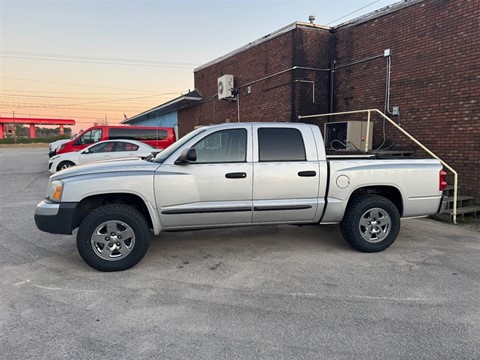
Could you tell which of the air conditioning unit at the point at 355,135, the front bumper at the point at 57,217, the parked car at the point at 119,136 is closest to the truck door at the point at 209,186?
the front bumper at the point at 57,217

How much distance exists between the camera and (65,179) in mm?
4262

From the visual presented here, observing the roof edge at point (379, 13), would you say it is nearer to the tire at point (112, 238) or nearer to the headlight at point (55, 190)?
the tire at point (112, 238)

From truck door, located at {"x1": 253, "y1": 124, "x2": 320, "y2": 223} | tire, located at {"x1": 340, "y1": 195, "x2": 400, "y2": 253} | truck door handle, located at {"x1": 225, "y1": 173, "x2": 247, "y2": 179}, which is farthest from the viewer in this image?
tire, located at {"x1": 340, "y1": 195, "x2": 400, "y2": 253}

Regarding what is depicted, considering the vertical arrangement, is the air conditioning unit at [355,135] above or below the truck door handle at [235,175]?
above

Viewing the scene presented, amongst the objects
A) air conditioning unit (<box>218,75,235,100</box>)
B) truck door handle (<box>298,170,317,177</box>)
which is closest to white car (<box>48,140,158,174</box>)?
air conditioning unit (<box>218,75,235,100</box>)

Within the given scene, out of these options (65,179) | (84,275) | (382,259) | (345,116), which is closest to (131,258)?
(84,275)

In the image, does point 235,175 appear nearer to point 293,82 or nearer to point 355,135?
point 355,135

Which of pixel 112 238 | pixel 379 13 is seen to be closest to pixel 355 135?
pixel 379 13

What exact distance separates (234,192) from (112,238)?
163 centimetres

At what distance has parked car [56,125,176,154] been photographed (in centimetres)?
1439

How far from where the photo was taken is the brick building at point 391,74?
302 inches

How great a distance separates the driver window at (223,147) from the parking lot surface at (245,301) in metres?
1.37

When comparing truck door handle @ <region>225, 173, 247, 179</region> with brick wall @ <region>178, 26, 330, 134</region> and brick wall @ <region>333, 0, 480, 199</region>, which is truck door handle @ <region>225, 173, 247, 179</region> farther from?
brick wall @ <region>178, 26, 330, 134</region>

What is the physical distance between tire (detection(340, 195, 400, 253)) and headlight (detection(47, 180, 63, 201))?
3.79 metres
